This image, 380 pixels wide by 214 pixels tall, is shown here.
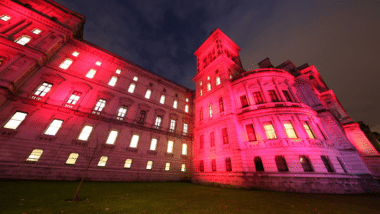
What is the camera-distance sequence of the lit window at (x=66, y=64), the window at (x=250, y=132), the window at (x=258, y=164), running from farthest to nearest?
the lit window at (x=66, y=64), the window at (x=250, y=132), the window at (x=258, y=164)

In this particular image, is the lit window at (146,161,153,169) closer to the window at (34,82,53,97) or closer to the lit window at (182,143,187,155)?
the lit window at (182,143,187,155)

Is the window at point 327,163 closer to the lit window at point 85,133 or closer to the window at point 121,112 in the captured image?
the window at point 121,112

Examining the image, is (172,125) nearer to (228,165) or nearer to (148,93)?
(148,93)

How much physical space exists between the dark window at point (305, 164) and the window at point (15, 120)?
1249 inches

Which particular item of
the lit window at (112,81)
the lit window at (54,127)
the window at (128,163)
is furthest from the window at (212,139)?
the lit window at (54,127)

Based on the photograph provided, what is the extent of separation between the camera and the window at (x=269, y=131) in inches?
584

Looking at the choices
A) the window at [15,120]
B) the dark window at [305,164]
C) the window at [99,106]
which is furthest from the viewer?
the window at [99,106]

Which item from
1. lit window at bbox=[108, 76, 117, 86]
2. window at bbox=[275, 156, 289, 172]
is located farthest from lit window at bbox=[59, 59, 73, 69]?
window at bbox=[275, 156, 289, 172]

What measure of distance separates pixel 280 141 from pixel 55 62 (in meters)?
32.8

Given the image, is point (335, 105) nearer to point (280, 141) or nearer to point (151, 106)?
point (280, 141)

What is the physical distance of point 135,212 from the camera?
561 cm

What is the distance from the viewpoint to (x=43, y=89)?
16781 millimetres

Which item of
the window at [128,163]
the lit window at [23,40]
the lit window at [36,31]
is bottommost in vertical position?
the window at [128,163]

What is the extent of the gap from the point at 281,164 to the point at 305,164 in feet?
7.27
